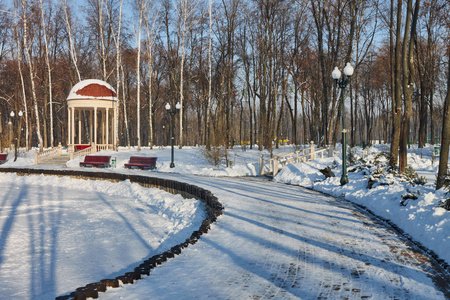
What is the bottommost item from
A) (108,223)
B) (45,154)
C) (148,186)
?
(108,223)

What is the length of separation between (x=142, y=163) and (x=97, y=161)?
4.11 metres

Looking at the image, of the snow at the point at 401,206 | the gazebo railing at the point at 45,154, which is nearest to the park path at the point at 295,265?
the snow at the point at 401,206

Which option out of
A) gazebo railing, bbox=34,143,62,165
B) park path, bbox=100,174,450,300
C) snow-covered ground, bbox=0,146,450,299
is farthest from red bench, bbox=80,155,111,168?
park path, bbox=100,174,450,300

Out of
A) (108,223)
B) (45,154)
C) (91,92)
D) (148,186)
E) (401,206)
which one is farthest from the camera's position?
(45,154)

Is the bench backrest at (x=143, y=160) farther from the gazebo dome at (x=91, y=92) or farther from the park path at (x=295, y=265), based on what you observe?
the park path at (x=295, y=265)

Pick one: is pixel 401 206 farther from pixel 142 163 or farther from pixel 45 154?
pixel 45 154

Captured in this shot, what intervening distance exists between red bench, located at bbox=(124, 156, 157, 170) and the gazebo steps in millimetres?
7618

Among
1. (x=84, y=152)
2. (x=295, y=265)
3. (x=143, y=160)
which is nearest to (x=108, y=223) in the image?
(x=295, y=265)

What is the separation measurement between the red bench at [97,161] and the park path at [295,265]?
19218 mm

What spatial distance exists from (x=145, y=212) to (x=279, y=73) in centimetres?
2686

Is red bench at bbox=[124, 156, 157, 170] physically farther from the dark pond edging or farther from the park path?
the park path

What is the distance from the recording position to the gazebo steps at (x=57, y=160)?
98.8 feet

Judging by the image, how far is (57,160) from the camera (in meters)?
30.5

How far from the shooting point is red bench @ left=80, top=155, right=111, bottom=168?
2616cm
